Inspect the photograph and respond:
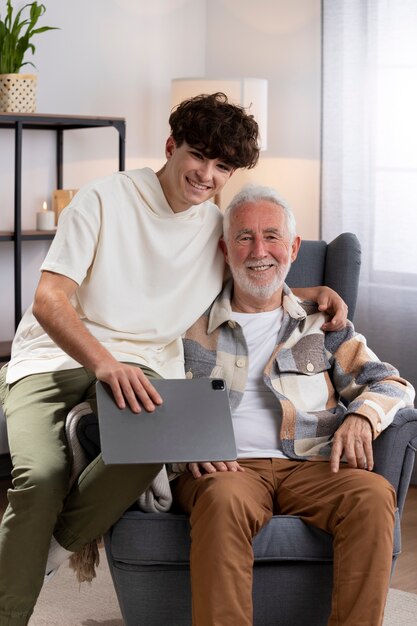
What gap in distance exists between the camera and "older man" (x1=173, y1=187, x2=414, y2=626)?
196 cm

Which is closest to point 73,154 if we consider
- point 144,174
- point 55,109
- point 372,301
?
point 55,109

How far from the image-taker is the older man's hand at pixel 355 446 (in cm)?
218

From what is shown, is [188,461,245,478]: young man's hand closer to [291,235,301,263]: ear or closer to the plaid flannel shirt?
the plaid flannel shirt

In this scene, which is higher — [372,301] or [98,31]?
[98,31]

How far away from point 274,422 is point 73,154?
196cm

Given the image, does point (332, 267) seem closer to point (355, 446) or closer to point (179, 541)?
point (355, 446)

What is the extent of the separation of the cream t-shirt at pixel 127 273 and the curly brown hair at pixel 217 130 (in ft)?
0.48

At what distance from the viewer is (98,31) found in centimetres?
398

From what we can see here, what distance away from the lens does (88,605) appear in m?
2.67

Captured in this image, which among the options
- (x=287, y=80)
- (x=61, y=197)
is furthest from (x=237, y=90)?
(x=61, y=197)

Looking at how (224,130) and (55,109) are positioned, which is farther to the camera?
(55,109)

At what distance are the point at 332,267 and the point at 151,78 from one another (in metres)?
1.81

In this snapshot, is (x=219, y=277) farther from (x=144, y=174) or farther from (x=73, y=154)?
(x=73, y=154)

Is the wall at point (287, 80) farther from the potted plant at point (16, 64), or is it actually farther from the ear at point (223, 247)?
the ear at point (223, 247)
